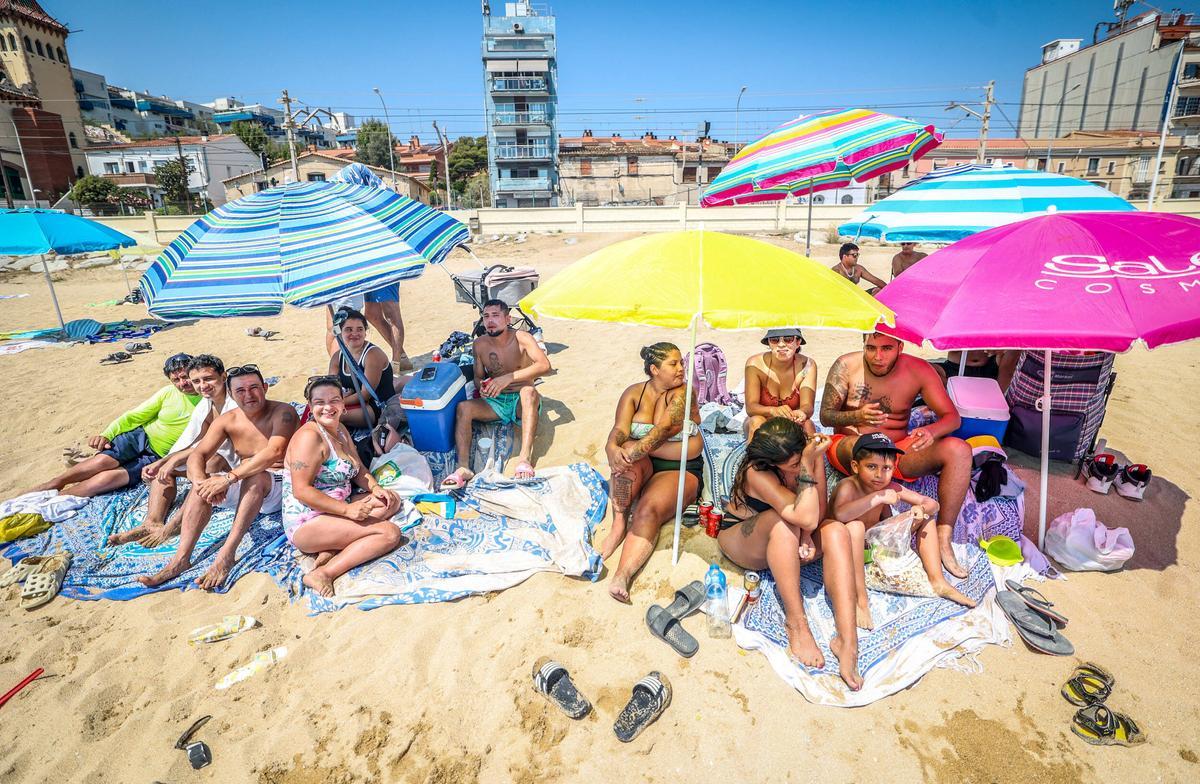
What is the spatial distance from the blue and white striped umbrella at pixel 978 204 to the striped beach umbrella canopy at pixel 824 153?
1.40ft

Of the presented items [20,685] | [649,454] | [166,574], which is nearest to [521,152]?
[649,454]

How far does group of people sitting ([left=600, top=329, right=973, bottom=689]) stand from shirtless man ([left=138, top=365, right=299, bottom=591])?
2248 mm

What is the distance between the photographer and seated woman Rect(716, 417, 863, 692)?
2.60m

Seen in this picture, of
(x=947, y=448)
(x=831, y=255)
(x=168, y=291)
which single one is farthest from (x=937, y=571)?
(x=831, y=255)

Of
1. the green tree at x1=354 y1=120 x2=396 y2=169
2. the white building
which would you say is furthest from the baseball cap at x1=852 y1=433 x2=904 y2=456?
the green tree at x1=354 y1=120 x2=396 y2=169

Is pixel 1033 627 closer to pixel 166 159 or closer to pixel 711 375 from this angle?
pixel 711 375

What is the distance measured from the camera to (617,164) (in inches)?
1529

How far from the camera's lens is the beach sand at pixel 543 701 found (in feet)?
7.38

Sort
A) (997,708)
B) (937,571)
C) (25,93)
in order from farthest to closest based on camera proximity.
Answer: (25,93) → (937,571) → (997,708)

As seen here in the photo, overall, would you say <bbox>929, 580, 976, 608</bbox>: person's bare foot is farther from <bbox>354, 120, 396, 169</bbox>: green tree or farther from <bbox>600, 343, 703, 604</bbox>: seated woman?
<bbox>354, 120, 396, 169</bbox>: green tree

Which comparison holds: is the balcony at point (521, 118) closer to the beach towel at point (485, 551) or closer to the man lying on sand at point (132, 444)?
the man lying on sand at point (132, 444)

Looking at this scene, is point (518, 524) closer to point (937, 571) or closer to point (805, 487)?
point (805, 487)

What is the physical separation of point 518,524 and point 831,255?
15.8 m

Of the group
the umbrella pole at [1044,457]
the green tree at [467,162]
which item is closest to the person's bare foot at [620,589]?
the umbrella pole at [1044,457]
